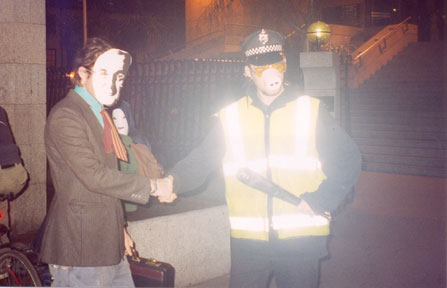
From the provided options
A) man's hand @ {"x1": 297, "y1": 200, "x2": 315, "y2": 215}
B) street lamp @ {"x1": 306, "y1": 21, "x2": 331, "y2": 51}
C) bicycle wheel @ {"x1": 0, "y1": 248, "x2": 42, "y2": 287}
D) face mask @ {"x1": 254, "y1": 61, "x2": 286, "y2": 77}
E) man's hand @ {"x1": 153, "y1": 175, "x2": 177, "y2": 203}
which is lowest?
bicycle wheel @ {"x1": 0, "y1": 248, "x2": 42, "y2": 287}

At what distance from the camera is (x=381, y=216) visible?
929 cm

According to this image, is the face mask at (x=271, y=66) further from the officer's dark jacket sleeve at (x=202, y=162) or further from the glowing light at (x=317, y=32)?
the glowing light at (x=317, y=32)

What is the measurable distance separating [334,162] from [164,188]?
1028mm

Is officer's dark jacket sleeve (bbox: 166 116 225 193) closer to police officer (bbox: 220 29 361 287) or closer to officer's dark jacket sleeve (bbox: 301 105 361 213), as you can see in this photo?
police officer (bbox: 220 29 361 287)

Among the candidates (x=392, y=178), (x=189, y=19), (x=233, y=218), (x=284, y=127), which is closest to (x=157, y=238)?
(x=233, y=218)

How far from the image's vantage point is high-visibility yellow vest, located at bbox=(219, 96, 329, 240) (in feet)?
10.6

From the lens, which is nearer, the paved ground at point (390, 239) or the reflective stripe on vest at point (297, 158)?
the reflective stripe on vest at point (297, 158)

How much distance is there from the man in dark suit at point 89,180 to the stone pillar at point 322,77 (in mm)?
7522

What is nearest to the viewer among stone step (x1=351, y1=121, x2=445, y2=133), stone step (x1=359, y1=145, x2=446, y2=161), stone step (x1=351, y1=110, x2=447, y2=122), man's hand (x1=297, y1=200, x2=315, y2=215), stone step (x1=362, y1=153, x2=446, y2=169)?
man's hand (x1=297, y1=200, x2=315, y2=215)

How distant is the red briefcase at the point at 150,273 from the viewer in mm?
3359

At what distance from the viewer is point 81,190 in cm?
297

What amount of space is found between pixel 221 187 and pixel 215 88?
3.19 m

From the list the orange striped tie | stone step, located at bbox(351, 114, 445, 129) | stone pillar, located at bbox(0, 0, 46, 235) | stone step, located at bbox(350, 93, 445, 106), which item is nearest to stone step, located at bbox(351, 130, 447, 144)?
stone step, located at bbox(351, 114, 445, 129)

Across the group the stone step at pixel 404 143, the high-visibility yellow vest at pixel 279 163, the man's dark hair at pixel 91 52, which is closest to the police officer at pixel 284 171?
the high-visibility yellow vest at pixel 279 163
